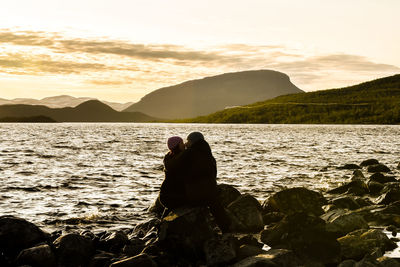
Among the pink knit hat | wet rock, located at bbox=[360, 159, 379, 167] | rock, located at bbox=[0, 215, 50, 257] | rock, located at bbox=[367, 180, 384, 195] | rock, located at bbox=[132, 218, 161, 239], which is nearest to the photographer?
rock, located at bbox=[0, 215, 50, 257]

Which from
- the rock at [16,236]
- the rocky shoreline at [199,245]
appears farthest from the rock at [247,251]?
the rock at [16,236]

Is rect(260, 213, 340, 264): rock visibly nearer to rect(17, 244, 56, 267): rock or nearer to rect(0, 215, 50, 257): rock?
rect(17, 244, 56, 267): rock

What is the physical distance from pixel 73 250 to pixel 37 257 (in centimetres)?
85

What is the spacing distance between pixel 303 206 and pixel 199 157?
592cm

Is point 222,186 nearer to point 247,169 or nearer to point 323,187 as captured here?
point 323,187

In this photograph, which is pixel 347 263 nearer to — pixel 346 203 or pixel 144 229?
pixel 144 229

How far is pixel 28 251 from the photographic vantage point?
10859mm

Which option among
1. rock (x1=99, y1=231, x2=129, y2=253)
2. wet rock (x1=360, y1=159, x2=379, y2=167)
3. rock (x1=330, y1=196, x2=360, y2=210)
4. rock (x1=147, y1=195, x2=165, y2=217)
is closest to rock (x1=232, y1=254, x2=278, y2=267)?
rock (x1=99, y1=231, x2=129, y2=253)

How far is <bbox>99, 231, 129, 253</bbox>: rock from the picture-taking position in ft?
39.4

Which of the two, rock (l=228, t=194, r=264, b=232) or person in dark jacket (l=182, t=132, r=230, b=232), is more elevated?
person in dark jacket (l=182, t=132, r=230, b=232)

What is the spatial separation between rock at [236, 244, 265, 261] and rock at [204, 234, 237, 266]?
0.72 feet

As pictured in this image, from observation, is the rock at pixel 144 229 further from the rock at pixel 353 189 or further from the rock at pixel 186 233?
the rock at pixel 353 189

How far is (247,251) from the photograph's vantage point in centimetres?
1151

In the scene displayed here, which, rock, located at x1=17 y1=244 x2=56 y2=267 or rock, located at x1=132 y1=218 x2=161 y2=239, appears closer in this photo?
rock, located at x1=17 y1=244 x2=56 y2=267
